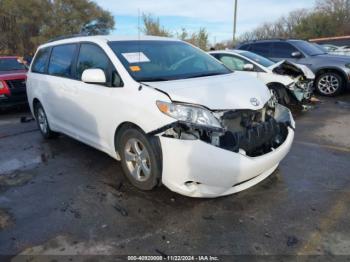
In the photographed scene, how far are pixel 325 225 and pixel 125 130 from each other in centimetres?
224

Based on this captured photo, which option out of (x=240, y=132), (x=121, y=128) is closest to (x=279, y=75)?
(x=240, y=132)

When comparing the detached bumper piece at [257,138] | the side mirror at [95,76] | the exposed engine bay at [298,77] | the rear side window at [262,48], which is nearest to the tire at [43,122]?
the side mirror at [95,76]

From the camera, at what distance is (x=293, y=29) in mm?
43594

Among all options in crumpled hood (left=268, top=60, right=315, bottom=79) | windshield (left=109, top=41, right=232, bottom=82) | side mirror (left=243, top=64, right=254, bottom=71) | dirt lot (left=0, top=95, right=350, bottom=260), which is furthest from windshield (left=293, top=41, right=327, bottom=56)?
windshield (left=109, top=41, right=232, bottom=82)

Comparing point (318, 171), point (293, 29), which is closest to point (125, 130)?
point (318, 171)

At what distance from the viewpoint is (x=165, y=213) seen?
334cm

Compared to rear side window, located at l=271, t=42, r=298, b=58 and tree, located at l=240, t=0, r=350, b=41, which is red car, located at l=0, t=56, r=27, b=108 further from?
tree, located at l=240, t=0, r=350, b=41

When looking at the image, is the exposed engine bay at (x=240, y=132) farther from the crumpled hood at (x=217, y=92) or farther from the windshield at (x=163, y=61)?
the windshield at (x=163, y=61)

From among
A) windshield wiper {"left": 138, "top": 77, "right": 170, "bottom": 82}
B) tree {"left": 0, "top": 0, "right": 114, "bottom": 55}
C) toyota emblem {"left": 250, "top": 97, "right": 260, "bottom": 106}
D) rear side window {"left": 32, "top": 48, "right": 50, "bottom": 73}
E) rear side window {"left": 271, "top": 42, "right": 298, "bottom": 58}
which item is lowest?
toyota emblem {"left": 250, "top": 97, "right": 260, "bottom": 106}

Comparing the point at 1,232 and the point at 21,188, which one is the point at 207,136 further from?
the point at 21,188

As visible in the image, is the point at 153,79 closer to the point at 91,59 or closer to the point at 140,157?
the point at 140,157

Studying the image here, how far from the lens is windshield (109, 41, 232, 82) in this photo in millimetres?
3836

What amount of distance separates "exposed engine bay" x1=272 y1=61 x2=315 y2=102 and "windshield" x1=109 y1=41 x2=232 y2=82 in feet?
12.2

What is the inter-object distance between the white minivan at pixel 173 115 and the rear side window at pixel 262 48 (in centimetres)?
634
